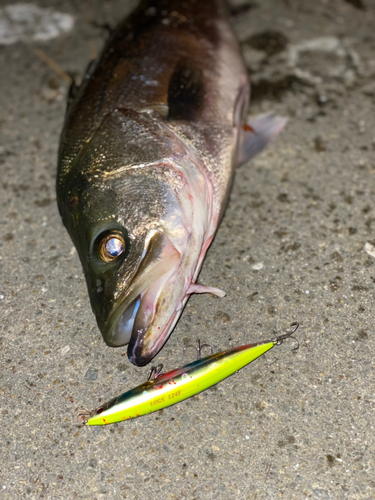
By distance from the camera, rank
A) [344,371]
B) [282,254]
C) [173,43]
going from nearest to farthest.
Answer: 1. [344,371]
2. [282,254]
3. [173,43]

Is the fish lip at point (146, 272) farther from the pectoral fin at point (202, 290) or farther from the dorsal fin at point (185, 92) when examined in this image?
the dorsal fin at point (185, 92)

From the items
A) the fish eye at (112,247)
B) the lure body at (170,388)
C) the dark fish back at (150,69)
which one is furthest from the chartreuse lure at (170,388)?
the dark fish back at (150,69)

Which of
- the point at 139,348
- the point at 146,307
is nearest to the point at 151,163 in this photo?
the point at 146,307

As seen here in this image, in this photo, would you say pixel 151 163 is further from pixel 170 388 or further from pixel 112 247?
pixel 170 388

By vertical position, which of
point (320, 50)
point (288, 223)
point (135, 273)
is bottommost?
point (288, 223)

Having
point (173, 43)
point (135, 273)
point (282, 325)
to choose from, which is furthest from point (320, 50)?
point (135, 273)

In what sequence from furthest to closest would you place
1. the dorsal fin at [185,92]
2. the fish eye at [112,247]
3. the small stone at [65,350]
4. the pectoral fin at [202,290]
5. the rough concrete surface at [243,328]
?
1. the dorsal fin at [185,92]
2. the small stone at [65,350]
3. the pectoral fin at [202,290]
4. the fish eye at [112,247]
5. the rough concrete surface at [243,328]

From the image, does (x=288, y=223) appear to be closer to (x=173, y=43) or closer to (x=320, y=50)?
(x=173, y=43)
